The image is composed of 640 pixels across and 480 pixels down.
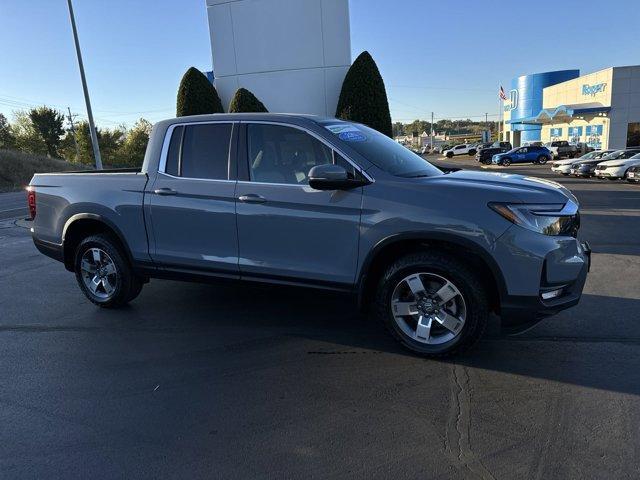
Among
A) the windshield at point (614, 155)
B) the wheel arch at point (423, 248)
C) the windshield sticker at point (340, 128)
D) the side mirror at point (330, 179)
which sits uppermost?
the windshield sticker at point (340, 128)

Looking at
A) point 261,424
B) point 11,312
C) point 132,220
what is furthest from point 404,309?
point 11,312

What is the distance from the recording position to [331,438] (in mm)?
2885

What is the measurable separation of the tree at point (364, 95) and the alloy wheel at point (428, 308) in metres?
9.16

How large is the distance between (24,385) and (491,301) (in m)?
3.64

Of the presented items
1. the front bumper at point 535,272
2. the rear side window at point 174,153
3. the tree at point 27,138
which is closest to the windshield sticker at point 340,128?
the rear side window at point 174,153

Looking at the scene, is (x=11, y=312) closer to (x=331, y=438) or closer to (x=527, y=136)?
(x=331, y=438)

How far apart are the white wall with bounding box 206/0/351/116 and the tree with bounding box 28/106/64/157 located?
67224 millimetres

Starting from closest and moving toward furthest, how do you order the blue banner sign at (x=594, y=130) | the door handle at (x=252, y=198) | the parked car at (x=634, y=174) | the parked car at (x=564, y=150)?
the door handle at (x=252, y=198) < the parked car at (x=634, y=174) < the parked car at (x=564, y=150) < the blue banner sign at (x=594, y=130)

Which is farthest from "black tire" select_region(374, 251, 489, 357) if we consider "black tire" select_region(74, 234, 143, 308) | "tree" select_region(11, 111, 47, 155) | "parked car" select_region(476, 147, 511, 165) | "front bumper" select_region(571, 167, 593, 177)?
"tree" select_region(11, 111, 47, 155)

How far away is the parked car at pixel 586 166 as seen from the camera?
24203mm

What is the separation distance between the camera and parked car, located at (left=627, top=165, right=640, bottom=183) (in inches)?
772

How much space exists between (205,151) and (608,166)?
886 inches

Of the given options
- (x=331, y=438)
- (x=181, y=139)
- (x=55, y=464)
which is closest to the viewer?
(x=55, y=464)

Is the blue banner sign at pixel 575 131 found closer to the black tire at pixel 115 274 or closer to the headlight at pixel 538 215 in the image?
the headlight at pixel 538 215
